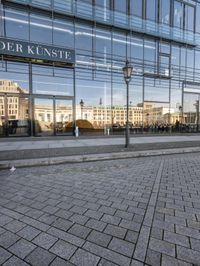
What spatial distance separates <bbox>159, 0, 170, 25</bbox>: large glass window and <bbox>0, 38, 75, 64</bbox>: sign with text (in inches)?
395

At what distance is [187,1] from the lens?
2023 centimetres

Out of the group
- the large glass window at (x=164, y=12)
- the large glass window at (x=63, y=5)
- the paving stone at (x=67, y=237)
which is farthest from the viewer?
the large glass window at (x=164, y=12)

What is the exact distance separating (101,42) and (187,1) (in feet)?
35.3

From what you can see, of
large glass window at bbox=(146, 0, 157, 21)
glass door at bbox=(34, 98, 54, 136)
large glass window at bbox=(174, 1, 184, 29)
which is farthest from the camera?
large glass window at bbox=(174, 1, 184, 29)

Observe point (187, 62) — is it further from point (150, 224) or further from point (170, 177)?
point (150, 224)

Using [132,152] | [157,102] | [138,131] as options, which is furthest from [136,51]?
[132,152]

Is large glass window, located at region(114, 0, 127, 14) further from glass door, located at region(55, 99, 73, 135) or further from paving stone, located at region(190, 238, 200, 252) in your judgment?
paving stone, located at region(190, 238, 200, 252)

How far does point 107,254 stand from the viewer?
258 centimetres

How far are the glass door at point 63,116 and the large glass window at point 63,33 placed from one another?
4.56 meters

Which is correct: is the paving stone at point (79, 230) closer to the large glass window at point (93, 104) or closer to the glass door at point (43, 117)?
the glass door at point (43, 117)

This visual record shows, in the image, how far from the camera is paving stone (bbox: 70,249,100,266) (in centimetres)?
242

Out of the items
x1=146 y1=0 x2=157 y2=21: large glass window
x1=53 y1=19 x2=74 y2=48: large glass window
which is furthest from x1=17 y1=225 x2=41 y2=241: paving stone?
x1=146 y1=0 x2=157 y2=21: large glass window

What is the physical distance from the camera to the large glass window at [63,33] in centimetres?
1559

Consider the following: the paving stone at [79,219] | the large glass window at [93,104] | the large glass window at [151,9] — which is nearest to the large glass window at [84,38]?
the large glass window at [93,104]
